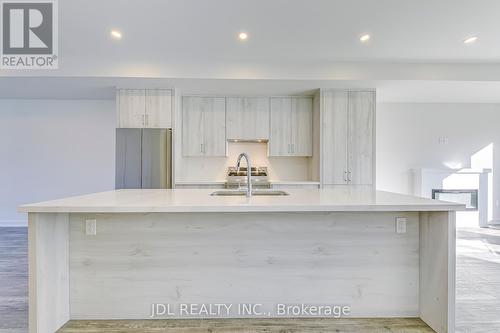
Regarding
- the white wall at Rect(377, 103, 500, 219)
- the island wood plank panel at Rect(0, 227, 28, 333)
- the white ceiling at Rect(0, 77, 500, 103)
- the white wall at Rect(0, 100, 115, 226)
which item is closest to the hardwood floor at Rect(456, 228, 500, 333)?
the white wall at Rect(377, 103, 500, 219)

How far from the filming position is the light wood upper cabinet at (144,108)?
13.7ft

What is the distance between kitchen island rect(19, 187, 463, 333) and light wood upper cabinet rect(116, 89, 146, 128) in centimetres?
246

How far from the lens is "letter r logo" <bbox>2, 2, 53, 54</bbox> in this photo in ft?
9.27

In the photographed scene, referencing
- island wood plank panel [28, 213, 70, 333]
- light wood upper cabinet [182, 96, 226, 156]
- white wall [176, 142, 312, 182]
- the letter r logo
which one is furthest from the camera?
white wall [176, 142, 312, 182]

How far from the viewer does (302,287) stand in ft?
6.73

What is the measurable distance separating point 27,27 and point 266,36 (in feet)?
8.75

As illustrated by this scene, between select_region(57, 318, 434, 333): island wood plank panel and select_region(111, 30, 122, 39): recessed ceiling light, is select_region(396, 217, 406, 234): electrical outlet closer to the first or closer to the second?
select_region(57, 318, 434, 333): island wood plank panel

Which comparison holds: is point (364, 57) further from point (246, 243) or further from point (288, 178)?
point (246, 243)

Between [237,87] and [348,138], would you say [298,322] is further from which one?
[237,87]

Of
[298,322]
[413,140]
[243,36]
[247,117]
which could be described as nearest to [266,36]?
[243,36]

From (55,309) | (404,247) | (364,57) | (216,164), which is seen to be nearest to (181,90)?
(216,164)

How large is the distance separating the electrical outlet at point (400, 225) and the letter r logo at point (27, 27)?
12.2 feet

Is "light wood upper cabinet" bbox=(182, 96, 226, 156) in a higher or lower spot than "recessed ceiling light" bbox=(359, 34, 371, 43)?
lower

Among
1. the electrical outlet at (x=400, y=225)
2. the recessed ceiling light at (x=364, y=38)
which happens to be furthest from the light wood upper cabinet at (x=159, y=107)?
the electrical outlet at (x=400, y=225)
